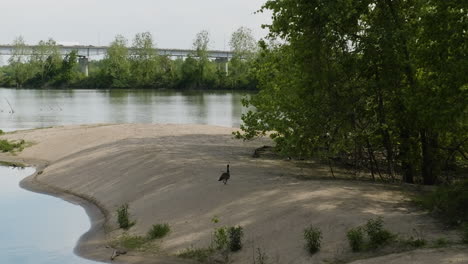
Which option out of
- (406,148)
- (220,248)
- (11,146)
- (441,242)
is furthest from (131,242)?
(11,146)

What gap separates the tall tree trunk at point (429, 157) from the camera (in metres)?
24.2

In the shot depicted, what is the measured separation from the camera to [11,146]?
151ft

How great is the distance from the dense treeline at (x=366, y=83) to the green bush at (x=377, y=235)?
5294 millimetres

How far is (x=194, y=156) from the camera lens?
3195cm

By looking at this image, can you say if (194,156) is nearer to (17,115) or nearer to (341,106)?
(341,106)

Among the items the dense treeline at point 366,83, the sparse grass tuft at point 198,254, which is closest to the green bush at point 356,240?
the sparse grass tuft at point 198,254

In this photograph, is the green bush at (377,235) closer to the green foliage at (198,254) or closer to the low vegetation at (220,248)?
the low vegetation at (220,248)

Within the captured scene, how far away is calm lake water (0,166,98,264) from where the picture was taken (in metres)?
20.7

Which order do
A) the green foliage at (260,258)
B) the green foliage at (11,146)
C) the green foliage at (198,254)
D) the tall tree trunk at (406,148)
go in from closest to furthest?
the green foliage at (260,258), the green foliage at (198,254), the tall tree trunk at (406,148), the green foliage at (11,146)

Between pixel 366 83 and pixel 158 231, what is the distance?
9.96m

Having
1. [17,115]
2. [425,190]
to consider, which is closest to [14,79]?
[17,115]

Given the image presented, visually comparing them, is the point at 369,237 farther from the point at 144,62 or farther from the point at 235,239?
the point at 144,62

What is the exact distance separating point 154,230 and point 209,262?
11.0ft

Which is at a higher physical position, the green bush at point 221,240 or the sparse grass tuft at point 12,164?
the green bush at point 221,240
